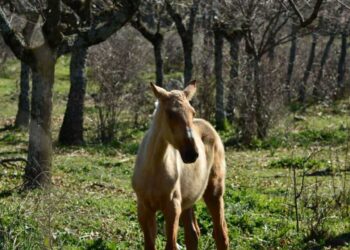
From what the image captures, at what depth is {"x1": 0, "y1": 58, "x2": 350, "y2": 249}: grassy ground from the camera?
8477 millimetres

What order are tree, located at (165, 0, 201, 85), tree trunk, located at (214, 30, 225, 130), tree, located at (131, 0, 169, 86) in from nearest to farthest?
tree, located at (165, 0, 201, 85)
tree, located at (131, 0, 169, 86)
tree trunk, located at (214, 30, 225, 130)

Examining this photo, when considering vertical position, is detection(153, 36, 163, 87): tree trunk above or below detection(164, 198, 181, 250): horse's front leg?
above

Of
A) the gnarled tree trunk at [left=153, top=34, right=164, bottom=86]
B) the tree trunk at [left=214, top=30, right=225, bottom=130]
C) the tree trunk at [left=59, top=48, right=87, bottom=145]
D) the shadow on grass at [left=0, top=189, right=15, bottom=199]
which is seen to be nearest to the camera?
the shadow on grass at [left=0, top=189, right=15, bottom=199]

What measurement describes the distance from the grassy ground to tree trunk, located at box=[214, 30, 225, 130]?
3490 mm

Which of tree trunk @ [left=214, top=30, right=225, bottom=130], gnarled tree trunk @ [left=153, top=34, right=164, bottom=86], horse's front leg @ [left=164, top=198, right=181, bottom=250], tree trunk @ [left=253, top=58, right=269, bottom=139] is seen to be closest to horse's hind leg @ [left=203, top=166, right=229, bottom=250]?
horse's front leg @ [left=164, top=198, right=181, bottom=250]

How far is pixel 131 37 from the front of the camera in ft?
90.6

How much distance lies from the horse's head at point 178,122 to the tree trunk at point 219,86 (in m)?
14.5

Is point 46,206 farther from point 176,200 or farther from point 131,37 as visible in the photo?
point 131,37

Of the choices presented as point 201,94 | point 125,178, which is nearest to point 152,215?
point 125,178

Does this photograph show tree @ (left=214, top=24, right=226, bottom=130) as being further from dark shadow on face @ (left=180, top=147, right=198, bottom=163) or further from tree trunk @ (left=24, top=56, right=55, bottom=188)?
dark shadow on face @ (left=180, top=147, right=198, bottom=163)

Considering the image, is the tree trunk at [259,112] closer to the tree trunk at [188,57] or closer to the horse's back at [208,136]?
the tree trunk at [188,57]

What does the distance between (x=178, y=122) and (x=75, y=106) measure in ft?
39.8

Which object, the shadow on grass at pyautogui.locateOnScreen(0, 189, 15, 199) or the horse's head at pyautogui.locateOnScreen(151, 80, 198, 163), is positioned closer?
the horse's head at pyautogui.locateOnScreen(151, 80, 198, 163)

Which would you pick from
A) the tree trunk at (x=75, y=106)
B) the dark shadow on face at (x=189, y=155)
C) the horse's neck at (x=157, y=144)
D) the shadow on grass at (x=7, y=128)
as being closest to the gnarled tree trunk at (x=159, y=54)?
the tree trunk at (x=75, y=106)
